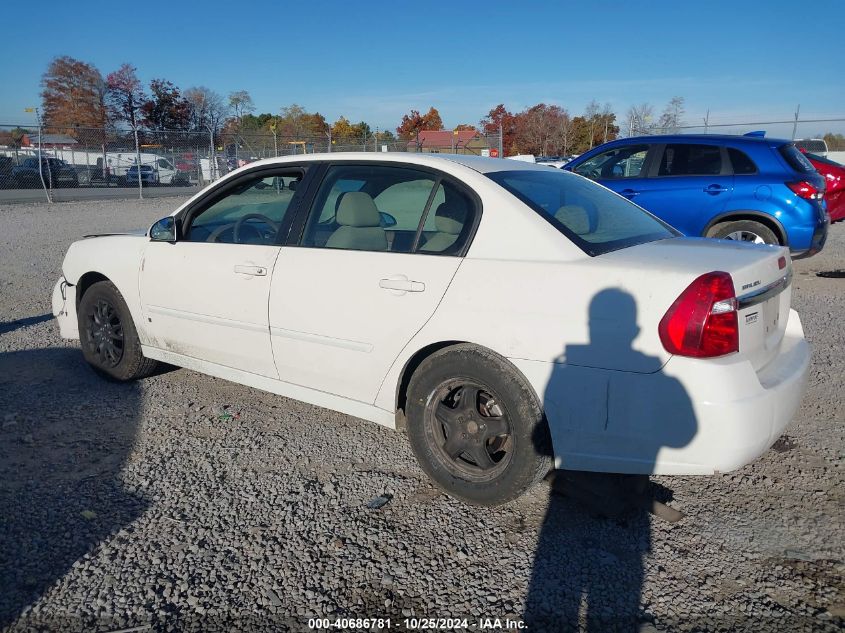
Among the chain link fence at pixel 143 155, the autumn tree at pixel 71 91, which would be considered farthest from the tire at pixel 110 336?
the autumn tree at pixel 71 91

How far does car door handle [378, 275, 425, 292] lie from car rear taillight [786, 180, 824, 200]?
6.01m

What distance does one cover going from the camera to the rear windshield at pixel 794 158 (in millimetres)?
7660

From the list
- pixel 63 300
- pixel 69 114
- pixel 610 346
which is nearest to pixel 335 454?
pixel 610 346

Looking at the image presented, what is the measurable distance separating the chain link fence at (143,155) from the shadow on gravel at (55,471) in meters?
22.5

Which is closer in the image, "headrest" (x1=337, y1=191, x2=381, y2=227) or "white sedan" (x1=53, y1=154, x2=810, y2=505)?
"white sedan" (x1=53, y1=154, x2=810, y2=505)

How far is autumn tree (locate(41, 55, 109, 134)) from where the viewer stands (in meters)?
54.9

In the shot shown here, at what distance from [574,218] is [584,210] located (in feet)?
0.72

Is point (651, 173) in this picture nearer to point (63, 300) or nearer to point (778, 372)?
point (778, 372)

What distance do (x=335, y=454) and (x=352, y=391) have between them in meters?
0.48

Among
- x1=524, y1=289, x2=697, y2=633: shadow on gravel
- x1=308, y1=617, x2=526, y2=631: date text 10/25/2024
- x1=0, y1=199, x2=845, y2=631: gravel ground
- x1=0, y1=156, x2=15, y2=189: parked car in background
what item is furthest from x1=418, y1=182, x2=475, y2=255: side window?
x1=0, y1=156, x2=15, y2=189: parked car in background

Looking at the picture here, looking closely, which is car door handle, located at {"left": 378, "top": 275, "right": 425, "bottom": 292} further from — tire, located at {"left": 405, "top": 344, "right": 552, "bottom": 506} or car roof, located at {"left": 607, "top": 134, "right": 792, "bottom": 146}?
car roof, located at {"left": 607, "top": 134, "right": 792, "bottom": 146}

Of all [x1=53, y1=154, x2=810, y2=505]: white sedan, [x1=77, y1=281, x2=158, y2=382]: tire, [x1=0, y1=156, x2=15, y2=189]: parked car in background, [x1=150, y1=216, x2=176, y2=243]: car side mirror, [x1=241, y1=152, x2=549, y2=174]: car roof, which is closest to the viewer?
[x1=53, y1=154, x2=810, y2=505]: white sedan

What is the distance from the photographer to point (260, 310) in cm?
380

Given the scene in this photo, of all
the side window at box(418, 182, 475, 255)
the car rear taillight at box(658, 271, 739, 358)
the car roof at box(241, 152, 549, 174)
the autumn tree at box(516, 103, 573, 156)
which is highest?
the autumn tree at box(516, 103, 573, 156)
